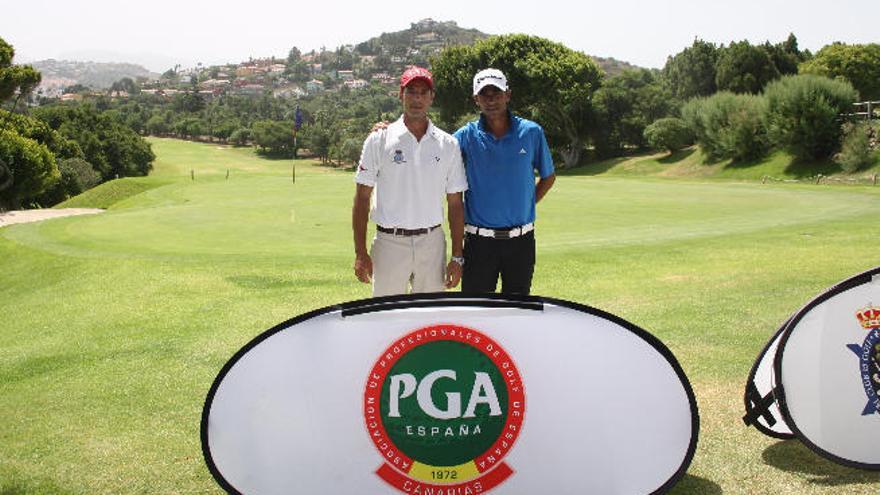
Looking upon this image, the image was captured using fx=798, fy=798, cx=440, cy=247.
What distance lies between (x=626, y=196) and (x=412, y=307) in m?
20.0

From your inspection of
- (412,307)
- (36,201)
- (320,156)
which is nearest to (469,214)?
(412,307)

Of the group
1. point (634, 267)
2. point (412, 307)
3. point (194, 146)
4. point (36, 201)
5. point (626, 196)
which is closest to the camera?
point (412, 307)

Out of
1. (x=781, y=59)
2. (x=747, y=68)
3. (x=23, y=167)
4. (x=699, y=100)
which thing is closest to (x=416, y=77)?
(x=23, y=167)

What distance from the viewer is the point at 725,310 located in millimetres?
6988

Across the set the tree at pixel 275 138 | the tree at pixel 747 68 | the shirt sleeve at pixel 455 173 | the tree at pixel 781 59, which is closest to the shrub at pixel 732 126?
the tree at pixel 747 68

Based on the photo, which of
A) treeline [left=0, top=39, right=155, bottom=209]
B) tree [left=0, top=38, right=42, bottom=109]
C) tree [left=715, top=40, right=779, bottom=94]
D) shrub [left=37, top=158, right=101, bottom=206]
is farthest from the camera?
tree [left=715, top=40, right=779, bottom=94]

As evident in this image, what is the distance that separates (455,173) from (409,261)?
2.09 feet

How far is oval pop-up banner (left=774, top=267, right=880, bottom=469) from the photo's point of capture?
379 cm

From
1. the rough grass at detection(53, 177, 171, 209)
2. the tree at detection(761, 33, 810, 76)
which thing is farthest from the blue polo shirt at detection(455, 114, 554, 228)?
the tree at detection(761, 33, 810, 76)

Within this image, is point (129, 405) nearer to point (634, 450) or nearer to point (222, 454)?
point (222, 454)

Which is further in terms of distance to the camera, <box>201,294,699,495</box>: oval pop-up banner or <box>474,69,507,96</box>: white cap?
<box>474,69,507,96</box>: white cap

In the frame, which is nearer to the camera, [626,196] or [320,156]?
[626,196]

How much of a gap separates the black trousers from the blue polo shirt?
12cm

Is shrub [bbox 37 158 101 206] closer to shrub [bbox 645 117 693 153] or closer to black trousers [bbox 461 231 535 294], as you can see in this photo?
shrub [bbox 645 117 693 153]
